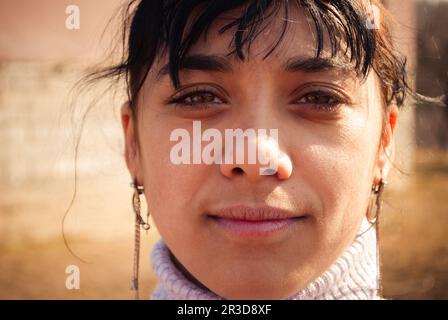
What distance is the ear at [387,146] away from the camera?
121 centimetres

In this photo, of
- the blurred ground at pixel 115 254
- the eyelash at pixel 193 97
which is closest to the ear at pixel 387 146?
the eyelash at pixel 193 97

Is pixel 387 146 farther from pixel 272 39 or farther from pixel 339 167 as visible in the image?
pixel 272 39

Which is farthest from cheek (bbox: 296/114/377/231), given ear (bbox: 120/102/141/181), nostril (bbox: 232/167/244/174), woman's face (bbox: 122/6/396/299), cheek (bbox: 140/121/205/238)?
ear (bbox: 120/102/141/181)

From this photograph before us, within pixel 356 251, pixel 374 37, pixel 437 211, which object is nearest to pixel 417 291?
pixel 437 211

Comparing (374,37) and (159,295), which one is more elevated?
(374,37)

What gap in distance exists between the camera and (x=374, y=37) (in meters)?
1.11

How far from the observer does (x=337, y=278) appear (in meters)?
1.20

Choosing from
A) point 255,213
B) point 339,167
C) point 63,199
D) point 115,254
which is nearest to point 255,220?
point 255,213

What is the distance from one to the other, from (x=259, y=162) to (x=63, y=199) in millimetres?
4288
